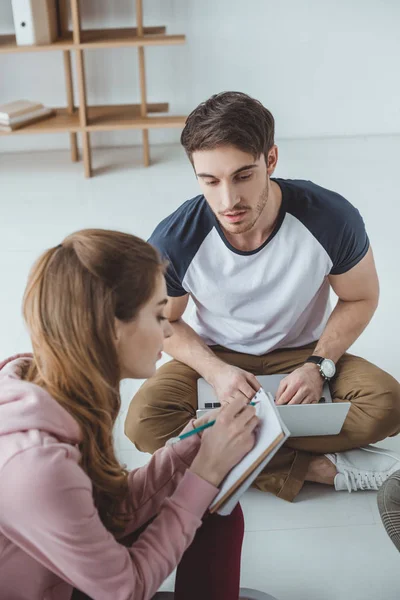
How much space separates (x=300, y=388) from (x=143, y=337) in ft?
2.27

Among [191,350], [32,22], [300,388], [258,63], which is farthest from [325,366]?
[258,63]

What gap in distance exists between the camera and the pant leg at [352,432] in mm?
1882

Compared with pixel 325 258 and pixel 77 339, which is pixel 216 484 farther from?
pixel 325 258

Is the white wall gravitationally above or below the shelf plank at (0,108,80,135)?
above

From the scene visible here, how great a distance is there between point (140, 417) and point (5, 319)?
38.2 inches

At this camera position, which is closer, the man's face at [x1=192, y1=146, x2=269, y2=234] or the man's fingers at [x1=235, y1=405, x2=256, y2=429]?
the man's fingers at [x1=235, y1=405, x2=256, y2=429]

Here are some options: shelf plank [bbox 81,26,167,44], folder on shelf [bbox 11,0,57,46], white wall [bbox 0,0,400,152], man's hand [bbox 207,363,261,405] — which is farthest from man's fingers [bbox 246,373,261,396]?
white wall [bbox 0,0,400,152]

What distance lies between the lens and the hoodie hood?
3.52 feet

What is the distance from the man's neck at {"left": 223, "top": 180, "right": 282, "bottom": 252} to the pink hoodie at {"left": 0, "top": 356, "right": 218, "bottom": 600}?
30.2 inches

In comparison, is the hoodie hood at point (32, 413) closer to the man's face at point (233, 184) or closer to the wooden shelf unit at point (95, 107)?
the man's face at point (233, 184)

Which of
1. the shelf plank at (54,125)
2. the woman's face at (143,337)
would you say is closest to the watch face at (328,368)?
the woman's face at (143,337)

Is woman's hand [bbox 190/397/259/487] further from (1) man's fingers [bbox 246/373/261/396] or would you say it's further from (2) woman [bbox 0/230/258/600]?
(1) man's fingers [bbox 246/373/261/396]

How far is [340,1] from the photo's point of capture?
3918 millimetres

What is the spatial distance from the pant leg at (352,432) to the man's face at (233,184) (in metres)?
0.49
